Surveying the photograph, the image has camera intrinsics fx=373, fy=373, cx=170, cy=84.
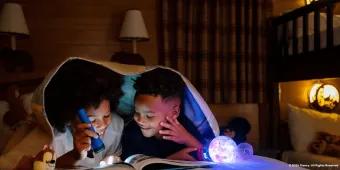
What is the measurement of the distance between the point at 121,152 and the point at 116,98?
0.15 m

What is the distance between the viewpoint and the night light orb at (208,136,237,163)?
96 cm

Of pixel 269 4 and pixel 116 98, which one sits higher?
pixel 269 4

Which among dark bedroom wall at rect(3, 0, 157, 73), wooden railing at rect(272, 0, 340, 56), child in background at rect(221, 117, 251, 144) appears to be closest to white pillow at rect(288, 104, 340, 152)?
child in background at rect(221, 117, 251, 144)

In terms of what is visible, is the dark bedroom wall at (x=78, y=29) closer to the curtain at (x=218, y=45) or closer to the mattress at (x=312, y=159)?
the curtain at (x=218, y=45)

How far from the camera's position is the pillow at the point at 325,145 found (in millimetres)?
2207

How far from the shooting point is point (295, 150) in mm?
2443

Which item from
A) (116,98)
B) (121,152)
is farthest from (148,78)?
(121,152)

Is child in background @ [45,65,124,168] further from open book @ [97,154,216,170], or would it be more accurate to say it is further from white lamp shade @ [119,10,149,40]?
white lamp shade @ [119,10,149,40]

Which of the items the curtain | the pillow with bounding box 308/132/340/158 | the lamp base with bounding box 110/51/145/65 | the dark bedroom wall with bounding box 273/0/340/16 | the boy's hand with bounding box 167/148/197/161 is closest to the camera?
the boy's hand with bounding box 167/148/197/161

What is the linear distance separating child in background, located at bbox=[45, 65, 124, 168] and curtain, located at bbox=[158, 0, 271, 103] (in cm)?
169

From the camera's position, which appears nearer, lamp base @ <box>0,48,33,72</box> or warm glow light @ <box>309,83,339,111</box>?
lamp base @ <box>0,48,33,72</box>

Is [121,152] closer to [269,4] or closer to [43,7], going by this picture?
[43,7]

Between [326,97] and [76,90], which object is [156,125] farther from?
[326,97]

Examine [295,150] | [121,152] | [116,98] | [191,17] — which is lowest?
[295,150]
